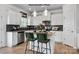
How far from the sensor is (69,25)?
221 inches

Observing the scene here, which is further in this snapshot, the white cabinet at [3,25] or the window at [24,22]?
the window at [24,22]

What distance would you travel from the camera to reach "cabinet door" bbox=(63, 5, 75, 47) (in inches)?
207

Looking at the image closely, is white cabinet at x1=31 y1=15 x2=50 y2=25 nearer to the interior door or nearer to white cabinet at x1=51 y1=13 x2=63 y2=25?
white cabinet at x1=51 y1=13 x2=63 y2=25

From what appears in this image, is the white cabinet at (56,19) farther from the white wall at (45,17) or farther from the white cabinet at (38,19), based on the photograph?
the white cabinet at (38,19)

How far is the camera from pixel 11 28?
230 inches

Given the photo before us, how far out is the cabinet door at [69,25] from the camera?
207 inches

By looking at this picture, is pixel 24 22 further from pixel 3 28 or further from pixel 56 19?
pixel 3 28

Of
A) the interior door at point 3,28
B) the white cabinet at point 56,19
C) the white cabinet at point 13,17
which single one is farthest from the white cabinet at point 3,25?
the white cabinet at point 56,19

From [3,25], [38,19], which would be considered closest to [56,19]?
[38,19]

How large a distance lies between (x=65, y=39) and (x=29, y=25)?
8.06 ft

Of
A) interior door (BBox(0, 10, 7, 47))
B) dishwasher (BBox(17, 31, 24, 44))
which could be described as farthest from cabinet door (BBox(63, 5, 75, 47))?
interior door (BBox(0, 10, 7, 47))
